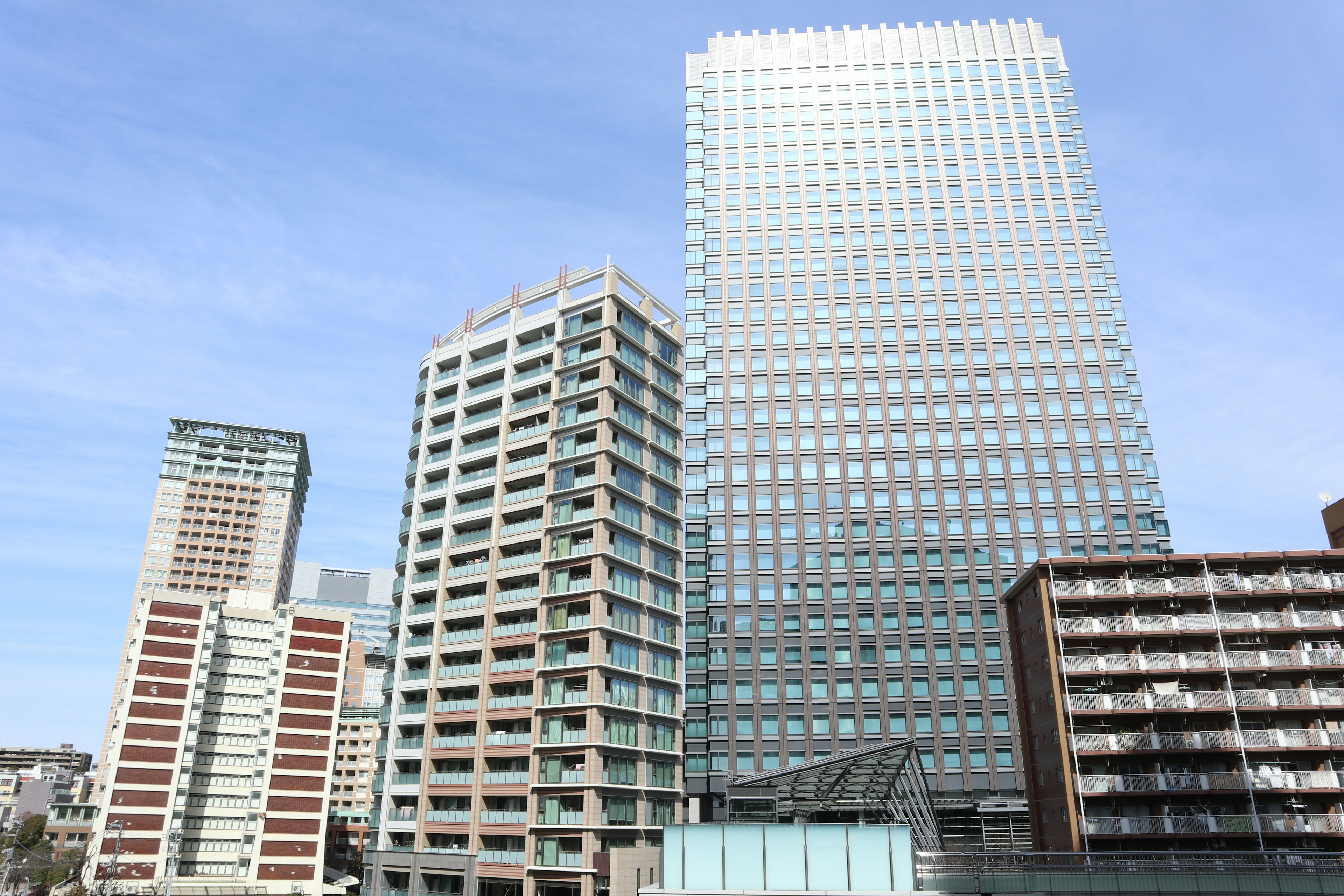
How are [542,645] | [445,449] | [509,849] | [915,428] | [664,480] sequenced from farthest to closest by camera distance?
[915,428] < [445,449] < [664,480] < [542,645] < [509,849]

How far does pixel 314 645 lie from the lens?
391 feet

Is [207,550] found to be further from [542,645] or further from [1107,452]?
[1107,452]

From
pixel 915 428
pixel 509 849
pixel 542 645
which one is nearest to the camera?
pixel 509 849

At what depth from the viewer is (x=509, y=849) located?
73.1 metres

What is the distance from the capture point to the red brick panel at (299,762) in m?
112

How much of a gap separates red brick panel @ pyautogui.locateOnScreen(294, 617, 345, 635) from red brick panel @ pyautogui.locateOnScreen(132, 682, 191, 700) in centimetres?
1432

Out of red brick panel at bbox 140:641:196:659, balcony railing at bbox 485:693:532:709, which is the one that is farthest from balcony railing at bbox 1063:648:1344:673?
red brick panel at bbox 140:641:196:659

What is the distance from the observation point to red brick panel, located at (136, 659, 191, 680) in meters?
108

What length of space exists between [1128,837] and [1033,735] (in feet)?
36.8

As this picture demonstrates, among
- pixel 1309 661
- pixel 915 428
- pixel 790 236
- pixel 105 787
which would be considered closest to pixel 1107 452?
pixel 915 428

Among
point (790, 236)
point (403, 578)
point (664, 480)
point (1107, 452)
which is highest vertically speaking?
point (790, 236)

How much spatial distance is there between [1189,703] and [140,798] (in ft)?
336

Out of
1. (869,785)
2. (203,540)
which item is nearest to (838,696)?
(869,785)

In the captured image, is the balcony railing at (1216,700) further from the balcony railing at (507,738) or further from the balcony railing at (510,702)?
the balcony railing at (510,702)
